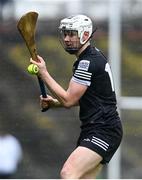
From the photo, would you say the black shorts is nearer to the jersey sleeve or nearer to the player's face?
the jersey sleeve

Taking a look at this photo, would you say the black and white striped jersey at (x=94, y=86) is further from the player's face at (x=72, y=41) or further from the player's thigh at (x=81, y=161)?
the player's thigh at (x=81, y=161)

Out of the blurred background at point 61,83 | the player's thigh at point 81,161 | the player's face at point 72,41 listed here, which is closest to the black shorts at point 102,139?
the player's thigh at point 81,161

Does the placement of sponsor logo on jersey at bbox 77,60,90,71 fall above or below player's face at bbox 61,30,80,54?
below

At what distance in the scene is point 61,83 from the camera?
10445 mm

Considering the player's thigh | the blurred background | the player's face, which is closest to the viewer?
the player's thigh

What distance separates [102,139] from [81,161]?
26cm

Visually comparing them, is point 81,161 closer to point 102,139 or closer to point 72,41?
point 102,139

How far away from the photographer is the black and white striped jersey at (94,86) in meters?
7.40

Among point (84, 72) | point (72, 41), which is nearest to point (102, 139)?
point (84, 72)

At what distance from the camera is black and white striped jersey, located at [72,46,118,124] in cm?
740

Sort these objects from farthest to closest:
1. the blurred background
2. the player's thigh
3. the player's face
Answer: the blurred background < the player's face < the player's thigh

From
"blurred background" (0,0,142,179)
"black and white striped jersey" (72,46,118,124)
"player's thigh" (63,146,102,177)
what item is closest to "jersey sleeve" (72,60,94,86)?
"black and white striped jersey" (72,46,118,124)

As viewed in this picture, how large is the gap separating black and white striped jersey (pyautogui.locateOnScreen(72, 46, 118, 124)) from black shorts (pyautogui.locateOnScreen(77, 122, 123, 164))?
6 centimetres

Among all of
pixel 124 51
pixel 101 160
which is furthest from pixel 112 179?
pixel 101 160
